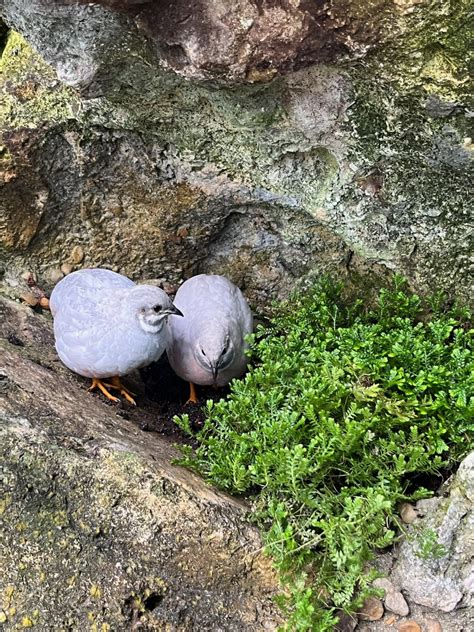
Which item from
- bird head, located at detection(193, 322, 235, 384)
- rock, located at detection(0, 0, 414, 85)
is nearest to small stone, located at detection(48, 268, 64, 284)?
bird head, located at detection(193, 322, 235, 384)

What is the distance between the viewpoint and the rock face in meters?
2.44

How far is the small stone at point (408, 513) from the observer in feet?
8.87

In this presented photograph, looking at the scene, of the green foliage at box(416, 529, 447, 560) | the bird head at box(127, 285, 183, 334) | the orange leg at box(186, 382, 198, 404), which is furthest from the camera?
the orange leg at box(186, 382, 198, 404)

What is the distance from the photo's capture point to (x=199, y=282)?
376 centimetres

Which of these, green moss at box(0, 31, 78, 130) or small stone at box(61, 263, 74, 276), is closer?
green moss at box(0, 31, 78, 130)

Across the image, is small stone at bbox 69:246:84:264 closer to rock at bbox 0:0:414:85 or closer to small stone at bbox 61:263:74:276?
small stone at bbox 61:263:74:276

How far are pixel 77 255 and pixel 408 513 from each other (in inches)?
87.2

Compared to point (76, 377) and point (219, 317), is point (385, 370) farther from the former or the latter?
point (76, 377)

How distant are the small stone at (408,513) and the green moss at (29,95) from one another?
7.55 feet

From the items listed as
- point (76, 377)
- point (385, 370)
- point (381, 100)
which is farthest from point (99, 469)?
point (381, 100)

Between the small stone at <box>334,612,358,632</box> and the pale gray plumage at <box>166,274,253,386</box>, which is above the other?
the pale gray plumage at <box>166,274,253,386</box>

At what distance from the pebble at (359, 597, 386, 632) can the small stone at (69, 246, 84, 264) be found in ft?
7.59

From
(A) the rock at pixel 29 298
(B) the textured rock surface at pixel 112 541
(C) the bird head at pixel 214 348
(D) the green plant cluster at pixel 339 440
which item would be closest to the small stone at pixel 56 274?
(A) the rock at pixel 29 298

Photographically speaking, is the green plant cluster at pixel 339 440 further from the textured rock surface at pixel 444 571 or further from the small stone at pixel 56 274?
the small stone at pixel 56 274
